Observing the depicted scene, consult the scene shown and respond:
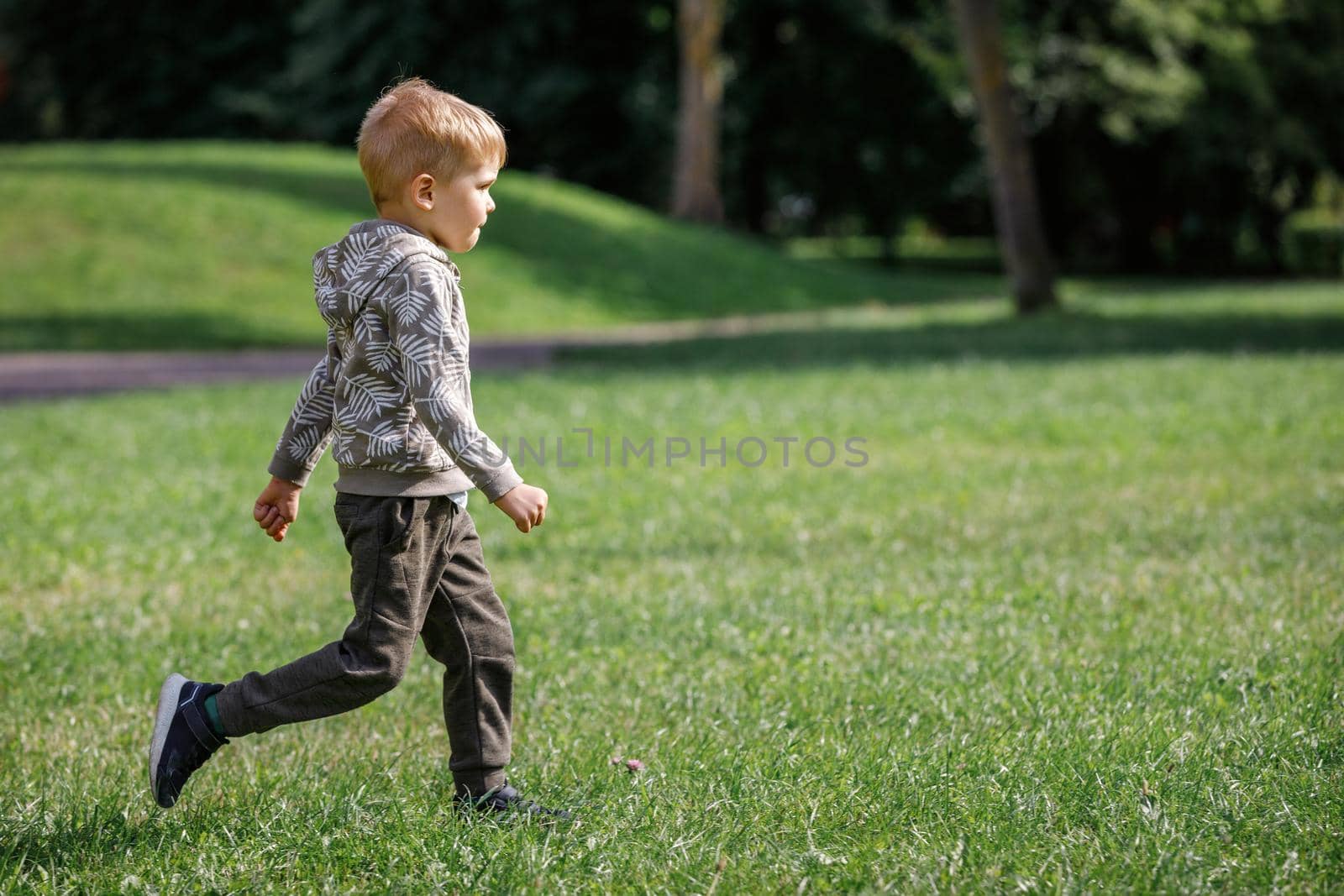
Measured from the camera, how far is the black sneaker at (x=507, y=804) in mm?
3352

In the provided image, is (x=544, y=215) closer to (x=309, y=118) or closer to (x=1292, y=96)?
(x=309, y=118)

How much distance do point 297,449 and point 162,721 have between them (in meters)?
0.74

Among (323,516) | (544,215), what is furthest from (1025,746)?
(544,215)

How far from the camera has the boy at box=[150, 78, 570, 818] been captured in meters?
3.12

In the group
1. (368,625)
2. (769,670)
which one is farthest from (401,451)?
(769,670)

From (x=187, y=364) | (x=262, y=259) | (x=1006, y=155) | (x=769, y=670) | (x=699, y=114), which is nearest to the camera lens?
(x=769, y=670)

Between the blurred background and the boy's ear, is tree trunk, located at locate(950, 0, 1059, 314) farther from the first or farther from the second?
the boy's ear

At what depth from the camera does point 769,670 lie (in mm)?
4602

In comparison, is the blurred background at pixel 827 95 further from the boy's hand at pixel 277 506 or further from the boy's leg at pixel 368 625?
the boy's leg at pixel 368 625

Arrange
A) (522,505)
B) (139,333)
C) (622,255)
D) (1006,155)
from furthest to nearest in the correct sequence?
1. (622,255)
2. (1006,155)
3. (139,333)
4. (522,505)

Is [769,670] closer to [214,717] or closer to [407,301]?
[214,717]

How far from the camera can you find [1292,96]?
3459 cm

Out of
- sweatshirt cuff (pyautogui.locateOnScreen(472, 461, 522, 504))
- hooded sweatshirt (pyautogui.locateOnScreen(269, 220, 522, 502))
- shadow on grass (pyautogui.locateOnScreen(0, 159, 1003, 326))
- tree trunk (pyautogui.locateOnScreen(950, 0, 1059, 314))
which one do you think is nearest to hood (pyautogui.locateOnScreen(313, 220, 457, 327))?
hooded sweatshirt (pyautogui.locateOnScreen(269, 220, 522, 502))

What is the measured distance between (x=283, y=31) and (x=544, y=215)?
61.7 ft
